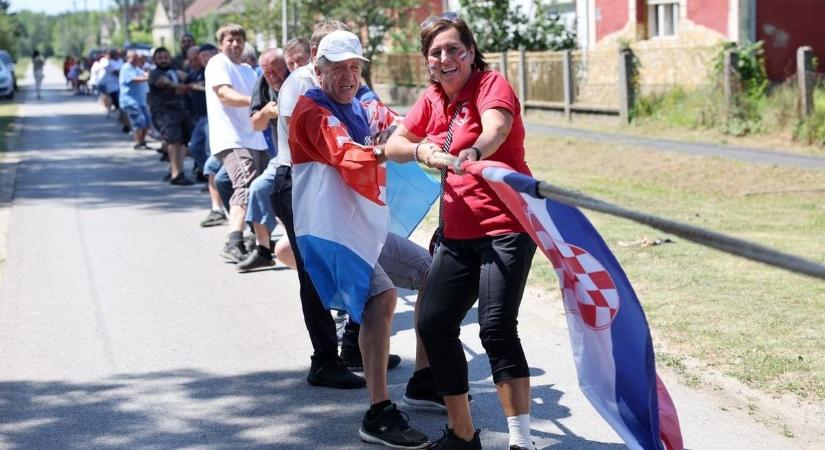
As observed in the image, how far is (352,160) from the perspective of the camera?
5.08m

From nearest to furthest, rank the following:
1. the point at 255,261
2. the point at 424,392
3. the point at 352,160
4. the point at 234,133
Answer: the point at 352,160
the point at 424,392
the point at 255,261
the point at 234,133

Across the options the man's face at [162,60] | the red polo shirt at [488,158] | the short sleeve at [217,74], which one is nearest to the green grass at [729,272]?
the red polo shirt at [488,158]

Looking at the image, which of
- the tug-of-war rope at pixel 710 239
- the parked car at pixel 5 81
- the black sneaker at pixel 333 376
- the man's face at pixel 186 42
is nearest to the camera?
the tug-of-war rope at pixel 710 239

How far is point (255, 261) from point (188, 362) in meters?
2.75

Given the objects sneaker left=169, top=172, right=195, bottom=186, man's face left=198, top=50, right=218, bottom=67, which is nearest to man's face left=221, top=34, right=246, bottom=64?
man's face left=198, top=50, right=218, bottom=67

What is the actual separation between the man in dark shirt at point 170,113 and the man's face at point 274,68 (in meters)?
7.17

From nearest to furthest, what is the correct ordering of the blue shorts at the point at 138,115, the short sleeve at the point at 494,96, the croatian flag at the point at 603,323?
the croatian flag at the point at 603,323 → the short sleeve at the point at 494,96 → the blue shorts at the point at 138,115

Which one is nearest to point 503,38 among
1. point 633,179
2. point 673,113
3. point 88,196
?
point 673,113

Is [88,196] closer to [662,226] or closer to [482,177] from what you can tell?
[482,177]

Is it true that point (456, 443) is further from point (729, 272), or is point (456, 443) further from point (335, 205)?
point (729, 272)

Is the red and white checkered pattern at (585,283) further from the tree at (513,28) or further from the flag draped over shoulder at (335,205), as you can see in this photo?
the tree at (513,28)

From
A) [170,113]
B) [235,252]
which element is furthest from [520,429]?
[170,113]

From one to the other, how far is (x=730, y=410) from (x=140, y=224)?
7.99 metres

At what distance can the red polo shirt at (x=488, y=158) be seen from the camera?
4586mm
